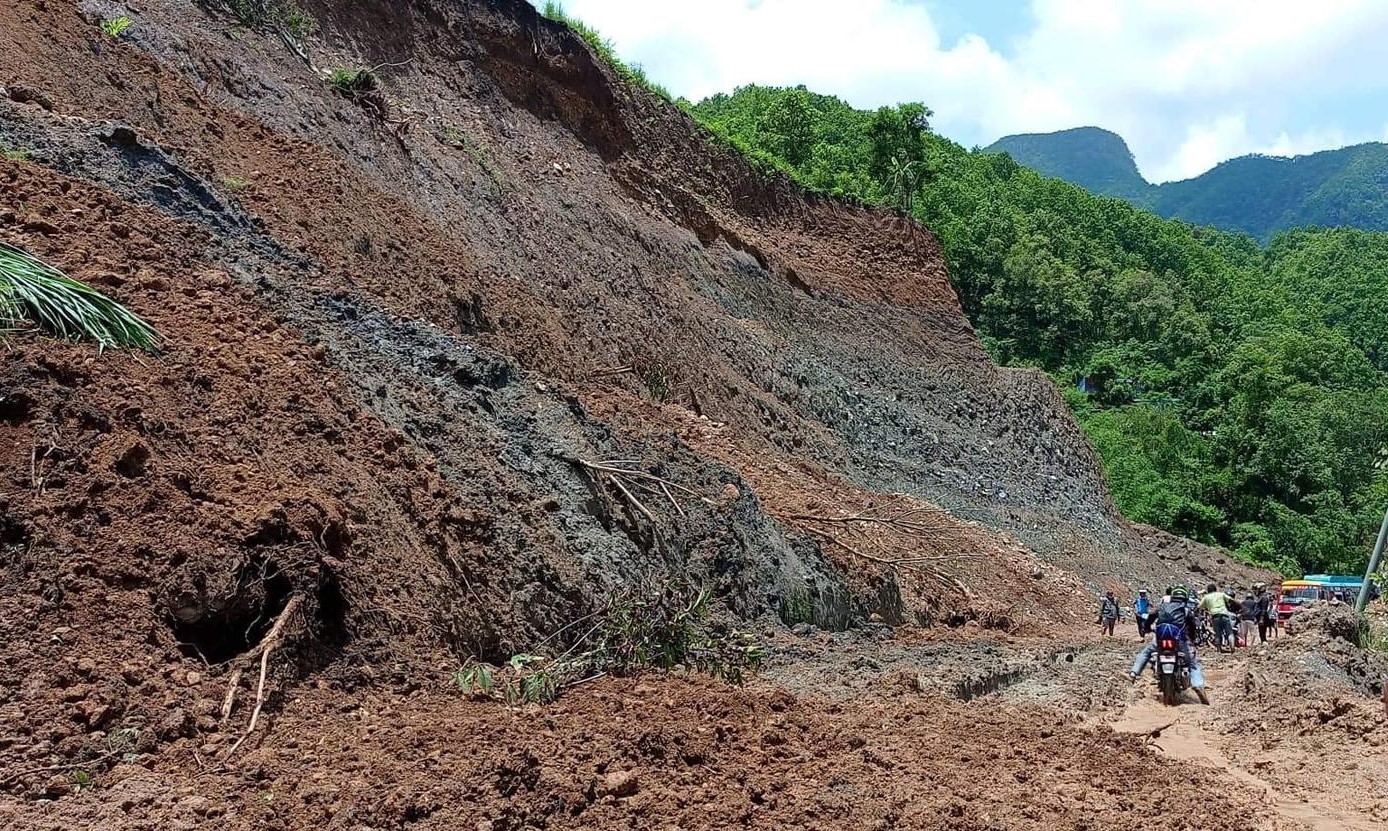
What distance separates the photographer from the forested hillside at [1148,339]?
3147 cm

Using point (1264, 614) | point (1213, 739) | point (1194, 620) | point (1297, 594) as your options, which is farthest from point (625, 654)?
point (1297, 594)

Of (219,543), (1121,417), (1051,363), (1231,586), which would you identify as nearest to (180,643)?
(219,543)

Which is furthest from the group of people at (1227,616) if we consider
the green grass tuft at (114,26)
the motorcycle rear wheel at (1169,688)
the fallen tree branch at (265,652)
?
the green grass tuft at (114,26)

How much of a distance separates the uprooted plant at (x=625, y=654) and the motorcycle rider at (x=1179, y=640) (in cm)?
365

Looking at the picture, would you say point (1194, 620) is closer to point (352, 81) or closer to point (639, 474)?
point (639, 474)

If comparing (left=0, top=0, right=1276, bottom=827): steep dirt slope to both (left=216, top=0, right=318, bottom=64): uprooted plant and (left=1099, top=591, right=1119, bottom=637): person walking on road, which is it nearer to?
(left=216, top=0, right=318, bottom=64): uprooted plant

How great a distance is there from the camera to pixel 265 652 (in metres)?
4.26

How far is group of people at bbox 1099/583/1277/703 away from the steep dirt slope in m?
1.75

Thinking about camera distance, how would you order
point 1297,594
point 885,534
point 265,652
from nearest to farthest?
point 265,652, point 885,534, point 1297,594

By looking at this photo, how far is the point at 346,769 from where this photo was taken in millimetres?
3727

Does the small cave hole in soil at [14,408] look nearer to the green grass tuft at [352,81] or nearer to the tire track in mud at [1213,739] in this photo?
the tire track in mud at [1213,739]

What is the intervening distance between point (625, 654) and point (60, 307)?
11.8ft

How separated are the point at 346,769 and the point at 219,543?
1357mm

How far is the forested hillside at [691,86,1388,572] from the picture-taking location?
3147 centimetres
